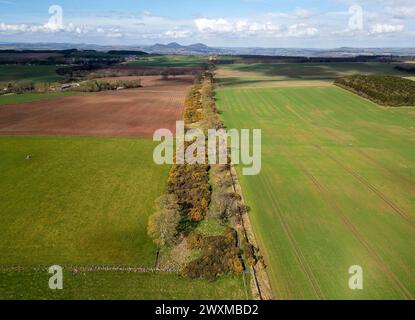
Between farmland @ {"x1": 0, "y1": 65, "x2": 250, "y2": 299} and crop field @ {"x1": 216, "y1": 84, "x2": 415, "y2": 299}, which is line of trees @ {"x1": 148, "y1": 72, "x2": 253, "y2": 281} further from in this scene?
crop field @ {"x1": 216, "y1": 84, "x2": 415, "y2": 299}

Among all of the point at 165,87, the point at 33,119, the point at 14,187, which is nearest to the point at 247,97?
the point at 165,87

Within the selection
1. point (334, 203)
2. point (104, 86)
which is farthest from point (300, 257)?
point (104, 86)

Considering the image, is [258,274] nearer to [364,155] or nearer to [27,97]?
[364,155]

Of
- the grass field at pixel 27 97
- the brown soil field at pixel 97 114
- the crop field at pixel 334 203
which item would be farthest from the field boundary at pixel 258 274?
the grass field at pixel 27 97

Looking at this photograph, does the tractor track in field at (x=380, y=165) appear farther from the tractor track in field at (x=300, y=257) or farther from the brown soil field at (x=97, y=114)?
the brown soil field at (x=97, y=114)

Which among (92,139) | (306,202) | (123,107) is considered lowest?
(306,202)
